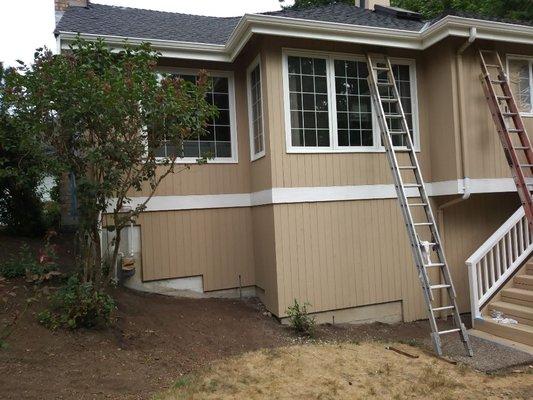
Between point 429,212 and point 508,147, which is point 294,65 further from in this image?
point 508,147

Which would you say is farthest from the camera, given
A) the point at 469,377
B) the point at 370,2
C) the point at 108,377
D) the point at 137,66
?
the point at 370,2

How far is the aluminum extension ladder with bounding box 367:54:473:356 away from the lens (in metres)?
5.79

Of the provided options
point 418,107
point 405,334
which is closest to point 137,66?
point 418,107

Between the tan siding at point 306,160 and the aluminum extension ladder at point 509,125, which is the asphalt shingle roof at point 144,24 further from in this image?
the aluminum extension ladder at point 509,125

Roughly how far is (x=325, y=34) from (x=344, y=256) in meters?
3.42

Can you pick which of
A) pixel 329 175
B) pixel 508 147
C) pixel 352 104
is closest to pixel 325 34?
pixel 352 104

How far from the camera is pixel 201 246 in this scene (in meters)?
7.46

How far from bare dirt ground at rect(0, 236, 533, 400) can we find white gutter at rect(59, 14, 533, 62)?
393 cm

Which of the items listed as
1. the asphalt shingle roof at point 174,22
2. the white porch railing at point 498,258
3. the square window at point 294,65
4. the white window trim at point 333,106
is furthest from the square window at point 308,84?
the white porch railing at point 498,258

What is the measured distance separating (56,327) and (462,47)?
7121 mm

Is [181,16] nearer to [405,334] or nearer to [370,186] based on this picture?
[370,186]

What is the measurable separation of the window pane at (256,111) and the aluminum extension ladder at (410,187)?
5.88 feet

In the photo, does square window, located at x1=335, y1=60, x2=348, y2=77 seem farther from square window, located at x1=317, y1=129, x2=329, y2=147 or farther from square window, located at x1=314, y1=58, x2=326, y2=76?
square window, located at x1=317, y1=129, x2=329, y2=147

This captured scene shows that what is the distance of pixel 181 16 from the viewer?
10.4m
